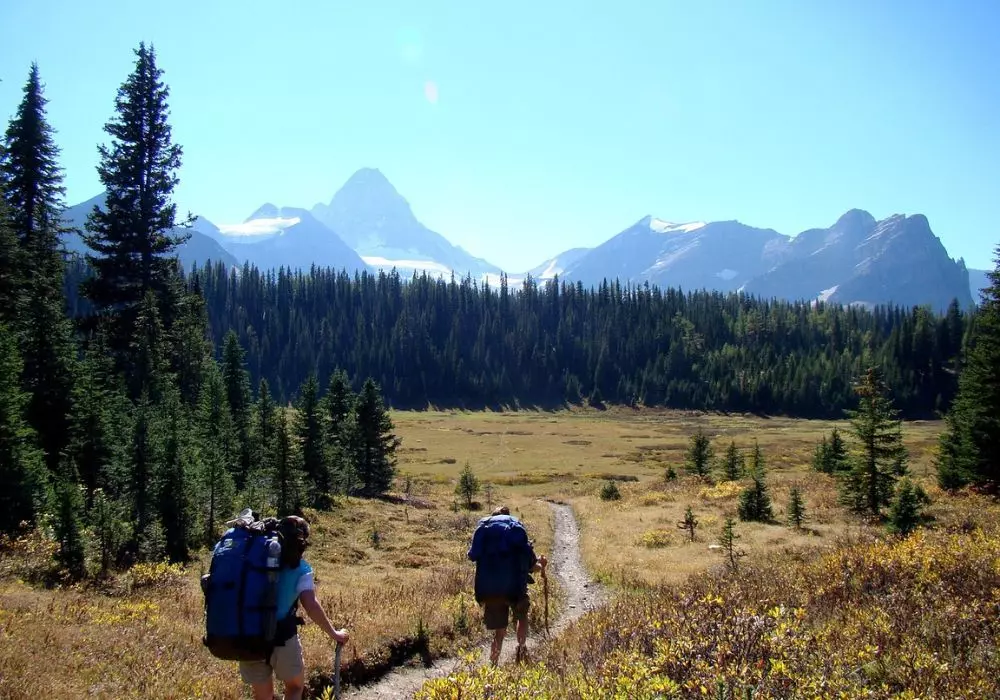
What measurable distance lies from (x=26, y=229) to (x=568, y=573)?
2920 cm

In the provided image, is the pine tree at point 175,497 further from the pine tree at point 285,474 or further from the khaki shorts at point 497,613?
the khaki shorts at point 497,613

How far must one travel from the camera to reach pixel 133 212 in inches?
1081

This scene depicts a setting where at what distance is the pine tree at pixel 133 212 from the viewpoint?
1073 inches

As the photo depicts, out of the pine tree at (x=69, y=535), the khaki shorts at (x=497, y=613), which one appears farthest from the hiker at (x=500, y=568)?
the pine tree at (x=69, y=535)

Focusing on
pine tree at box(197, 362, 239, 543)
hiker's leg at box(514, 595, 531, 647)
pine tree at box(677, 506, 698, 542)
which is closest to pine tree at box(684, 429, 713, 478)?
pine tree at box(677, 506, 698, 542)

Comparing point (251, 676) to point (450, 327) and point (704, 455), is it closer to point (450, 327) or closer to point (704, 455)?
point (704, 455)

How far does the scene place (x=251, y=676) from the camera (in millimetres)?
6195

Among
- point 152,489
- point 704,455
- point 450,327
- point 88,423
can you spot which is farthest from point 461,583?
point 450,327

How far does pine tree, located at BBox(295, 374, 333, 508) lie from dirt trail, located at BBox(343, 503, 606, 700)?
42.0 feet

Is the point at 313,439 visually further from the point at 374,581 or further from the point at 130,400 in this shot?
the point at 374,581

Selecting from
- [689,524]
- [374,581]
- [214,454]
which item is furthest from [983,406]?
[214,454]

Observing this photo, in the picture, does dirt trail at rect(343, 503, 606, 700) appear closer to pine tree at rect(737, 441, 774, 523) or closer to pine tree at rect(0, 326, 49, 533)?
pine tree at rect(737, 441, 774, 523)

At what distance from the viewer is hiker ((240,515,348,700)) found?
6160 mm

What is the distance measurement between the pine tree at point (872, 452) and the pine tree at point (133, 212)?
32.4m
